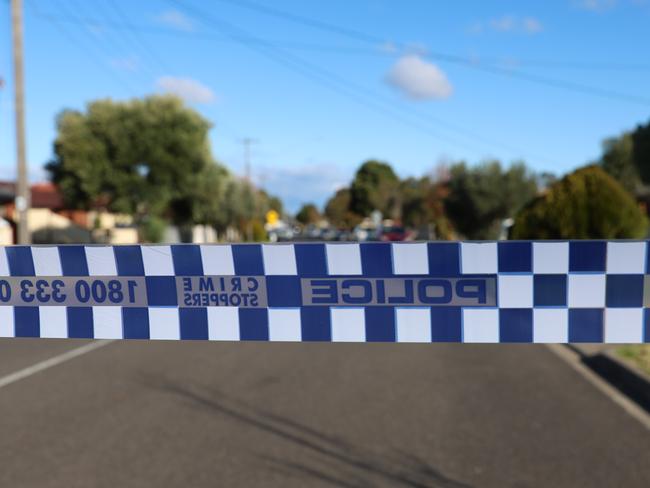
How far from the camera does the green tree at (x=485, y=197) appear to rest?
20125 millimetres

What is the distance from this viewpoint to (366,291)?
99.1 inches

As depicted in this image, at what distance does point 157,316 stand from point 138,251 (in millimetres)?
256

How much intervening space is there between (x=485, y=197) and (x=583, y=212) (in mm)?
8180

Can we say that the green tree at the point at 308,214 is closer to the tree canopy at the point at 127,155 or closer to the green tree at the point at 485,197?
the tree canopy at the point at 127,155

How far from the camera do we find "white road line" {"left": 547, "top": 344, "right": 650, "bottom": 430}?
6626 mm

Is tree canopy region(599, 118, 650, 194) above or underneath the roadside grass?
above

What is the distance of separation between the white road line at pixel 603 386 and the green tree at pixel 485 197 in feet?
31.0

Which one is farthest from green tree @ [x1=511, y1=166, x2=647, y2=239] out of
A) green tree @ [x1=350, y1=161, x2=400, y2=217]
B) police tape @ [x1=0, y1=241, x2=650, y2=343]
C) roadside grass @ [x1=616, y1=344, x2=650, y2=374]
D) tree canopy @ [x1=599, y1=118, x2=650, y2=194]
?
green tree @ [x1=350, y1=161, x2=400, y2=217]

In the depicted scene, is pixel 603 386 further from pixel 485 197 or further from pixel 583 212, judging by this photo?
pixel 485 197

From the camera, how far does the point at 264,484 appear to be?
475cm

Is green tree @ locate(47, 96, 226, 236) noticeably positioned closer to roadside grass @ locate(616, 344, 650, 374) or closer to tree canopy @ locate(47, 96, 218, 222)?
tree canopy @ locate(47, 96, 218, 222)

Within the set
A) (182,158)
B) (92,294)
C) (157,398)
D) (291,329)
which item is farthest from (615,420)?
(182,158)

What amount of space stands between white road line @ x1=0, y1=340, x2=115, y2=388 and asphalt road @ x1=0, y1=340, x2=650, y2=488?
0.18 meters

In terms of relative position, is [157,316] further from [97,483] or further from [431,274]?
[97,483]
